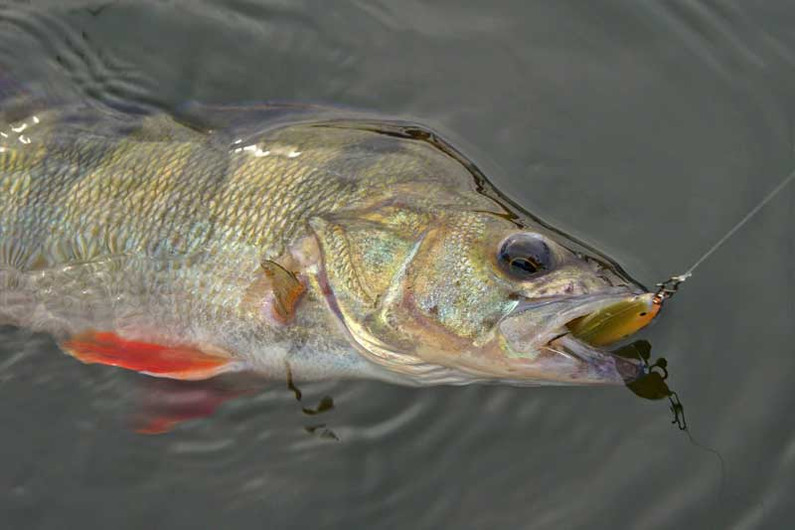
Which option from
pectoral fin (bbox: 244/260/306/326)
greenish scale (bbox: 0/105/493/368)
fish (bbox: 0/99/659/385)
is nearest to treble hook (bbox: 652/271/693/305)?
fish (bbox: 0/99/659/385)

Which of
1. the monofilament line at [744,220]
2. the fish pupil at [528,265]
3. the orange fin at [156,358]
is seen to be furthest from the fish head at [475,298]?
the monofilament line at [744,220]

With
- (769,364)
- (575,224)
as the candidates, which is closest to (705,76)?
(575,224)

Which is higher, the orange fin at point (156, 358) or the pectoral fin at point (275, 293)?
the pectoral fin at point (275, 293)

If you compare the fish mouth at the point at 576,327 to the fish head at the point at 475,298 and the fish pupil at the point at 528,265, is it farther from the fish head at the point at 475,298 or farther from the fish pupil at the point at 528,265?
the fish pupil at the point at 528,265

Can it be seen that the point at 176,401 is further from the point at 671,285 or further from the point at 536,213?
the point at 671,285

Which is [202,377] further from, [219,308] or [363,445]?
[363,445]
